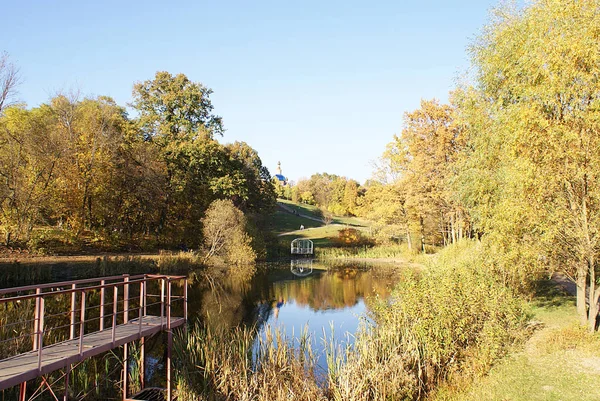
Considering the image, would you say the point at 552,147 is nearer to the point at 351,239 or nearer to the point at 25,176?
the point at 25,176

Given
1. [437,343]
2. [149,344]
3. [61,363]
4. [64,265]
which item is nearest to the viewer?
[61,363]

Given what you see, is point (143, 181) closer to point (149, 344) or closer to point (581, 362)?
point (149, 344)

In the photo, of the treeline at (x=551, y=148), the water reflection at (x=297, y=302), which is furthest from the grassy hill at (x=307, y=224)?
the treeline at (x=551, y=148)

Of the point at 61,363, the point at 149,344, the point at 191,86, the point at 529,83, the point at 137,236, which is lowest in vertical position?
the point at 149,344

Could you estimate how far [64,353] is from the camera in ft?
22.4

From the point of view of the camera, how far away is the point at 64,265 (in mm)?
22516

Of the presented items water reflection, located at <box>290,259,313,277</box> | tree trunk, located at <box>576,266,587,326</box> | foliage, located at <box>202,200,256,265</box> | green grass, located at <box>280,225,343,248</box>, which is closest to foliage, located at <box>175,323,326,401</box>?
tree trunk, located at <box>576,266,587,326</box>

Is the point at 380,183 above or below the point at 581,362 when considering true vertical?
above

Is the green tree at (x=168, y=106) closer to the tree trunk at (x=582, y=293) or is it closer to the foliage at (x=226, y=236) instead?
the foliage at (x=226, y=236)

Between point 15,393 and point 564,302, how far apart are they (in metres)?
16.2

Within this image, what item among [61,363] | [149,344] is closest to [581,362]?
[61,363]

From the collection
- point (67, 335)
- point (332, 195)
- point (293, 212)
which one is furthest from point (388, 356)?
point (332, 195)

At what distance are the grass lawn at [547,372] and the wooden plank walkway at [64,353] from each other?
6034 mm

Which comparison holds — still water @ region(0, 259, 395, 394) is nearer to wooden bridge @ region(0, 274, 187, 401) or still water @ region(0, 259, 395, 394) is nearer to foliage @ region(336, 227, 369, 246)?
wooden bridge @ region(0, 274, 187, 401)
